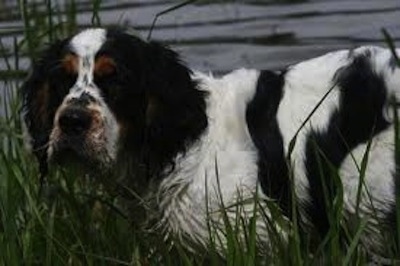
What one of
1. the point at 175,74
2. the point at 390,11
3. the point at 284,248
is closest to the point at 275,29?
the point at 390,11

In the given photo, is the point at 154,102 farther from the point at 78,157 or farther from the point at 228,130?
the point at 78,157

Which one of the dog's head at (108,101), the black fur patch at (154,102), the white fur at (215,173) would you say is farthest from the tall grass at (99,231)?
the black fur patch at (154,102)

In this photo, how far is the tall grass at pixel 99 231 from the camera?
5301mm

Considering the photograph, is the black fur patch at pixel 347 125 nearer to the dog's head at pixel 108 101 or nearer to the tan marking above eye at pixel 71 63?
the dog's head at pixel 108 101

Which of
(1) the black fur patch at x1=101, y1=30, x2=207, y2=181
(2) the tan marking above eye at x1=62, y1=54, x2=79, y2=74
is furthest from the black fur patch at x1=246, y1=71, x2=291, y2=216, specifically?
(2) the tan marking above eye at x1=62, y1=54, x2=79, y2=74

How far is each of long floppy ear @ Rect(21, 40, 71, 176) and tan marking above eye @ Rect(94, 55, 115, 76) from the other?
0.20 m

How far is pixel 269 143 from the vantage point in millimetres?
6203

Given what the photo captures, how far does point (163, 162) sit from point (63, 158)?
20.0 inches

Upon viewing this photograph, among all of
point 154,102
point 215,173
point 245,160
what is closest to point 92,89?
point 154,102

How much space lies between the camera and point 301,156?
6.21 metres

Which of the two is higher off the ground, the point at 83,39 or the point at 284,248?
the point at 83,39

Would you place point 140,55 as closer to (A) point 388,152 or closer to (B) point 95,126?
(B) point 95,126

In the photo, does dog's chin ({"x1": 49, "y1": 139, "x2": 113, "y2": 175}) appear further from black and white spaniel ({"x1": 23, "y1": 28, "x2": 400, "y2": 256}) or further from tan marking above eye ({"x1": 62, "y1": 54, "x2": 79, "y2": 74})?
tan marking above eye ({"x1": 62, "y1": 54, "x2": 79, "y2": 74})

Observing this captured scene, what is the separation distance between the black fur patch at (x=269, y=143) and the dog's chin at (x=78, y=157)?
2.09ft
